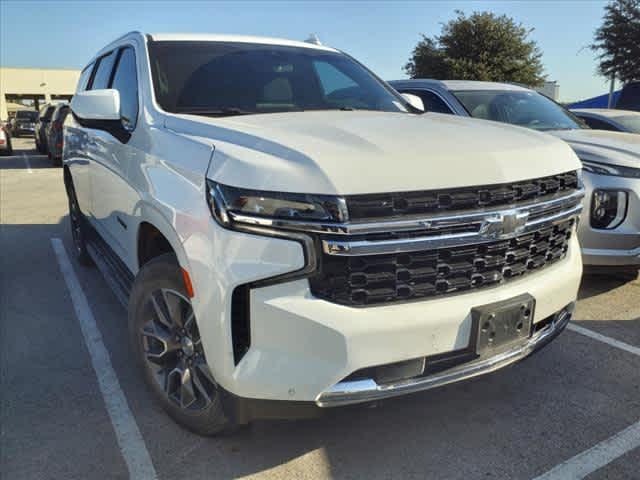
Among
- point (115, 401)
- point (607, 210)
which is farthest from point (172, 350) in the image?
point (607, 210)

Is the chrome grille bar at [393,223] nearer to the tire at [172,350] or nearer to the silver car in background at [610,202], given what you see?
the tire at [172,350]

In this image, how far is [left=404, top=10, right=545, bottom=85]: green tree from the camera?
91.5 feet

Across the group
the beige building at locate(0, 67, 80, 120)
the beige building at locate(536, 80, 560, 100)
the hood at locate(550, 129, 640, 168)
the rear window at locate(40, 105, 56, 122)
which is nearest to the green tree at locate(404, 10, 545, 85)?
the beige building at locate(536, 80, 560, 100)

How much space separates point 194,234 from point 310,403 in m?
0.79

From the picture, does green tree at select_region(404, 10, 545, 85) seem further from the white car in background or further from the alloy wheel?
the alloy wheel

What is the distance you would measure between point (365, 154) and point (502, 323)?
90 centimetres

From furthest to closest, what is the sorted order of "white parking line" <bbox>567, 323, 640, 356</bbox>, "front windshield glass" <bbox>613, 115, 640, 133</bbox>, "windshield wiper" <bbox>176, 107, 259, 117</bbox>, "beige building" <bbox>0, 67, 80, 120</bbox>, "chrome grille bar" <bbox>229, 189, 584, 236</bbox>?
1. "beige building" <bbox>0, 67, 80, 120</bbox>
2. "front windshield glass" <bbox>613, 115, 640, 133</bbox>
3. "white parking line" <bbox>567, 323, 640, 356</bbox>
4. "windshield wiper" <bbox>176, 107, 259, 117</bbox>
5. "chrome grille bar" <bbox>229, 189, 584, 236</bbox>

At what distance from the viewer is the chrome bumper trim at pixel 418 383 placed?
2.07m

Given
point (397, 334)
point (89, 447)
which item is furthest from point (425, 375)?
point (89, 447)

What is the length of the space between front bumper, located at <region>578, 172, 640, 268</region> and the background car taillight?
0.03 meters

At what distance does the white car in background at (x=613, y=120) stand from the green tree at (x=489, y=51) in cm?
2061

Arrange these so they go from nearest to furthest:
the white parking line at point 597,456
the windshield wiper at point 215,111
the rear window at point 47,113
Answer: the white parking line at point 597,456
the windshield wiper at point 215,111
the rear window at point 47,113

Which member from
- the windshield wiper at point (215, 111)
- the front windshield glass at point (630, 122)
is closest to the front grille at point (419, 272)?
the windshield wiper at point (215, 111)

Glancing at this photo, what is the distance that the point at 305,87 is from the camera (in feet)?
11.9
